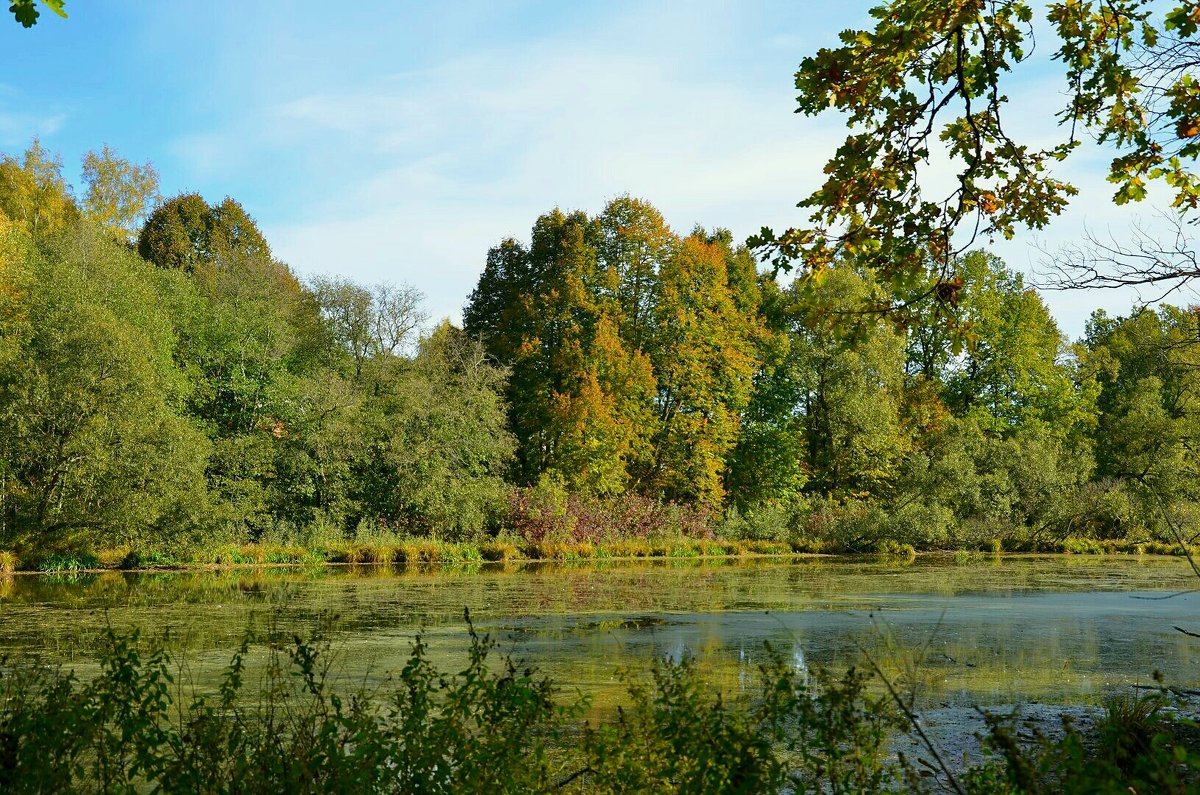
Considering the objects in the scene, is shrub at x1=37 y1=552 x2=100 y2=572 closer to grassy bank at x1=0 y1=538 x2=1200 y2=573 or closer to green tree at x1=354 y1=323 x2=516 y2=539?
grassy bank at x1=0 y1=538 x2=1200 y2=573

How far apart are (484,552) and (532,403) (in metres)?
7.64

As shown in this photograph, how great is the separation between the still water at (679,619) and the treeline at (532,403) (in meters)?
4.26

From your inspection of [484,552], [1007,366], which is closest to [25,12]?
[484,552]

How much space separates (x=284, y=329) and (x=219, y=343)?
271cm

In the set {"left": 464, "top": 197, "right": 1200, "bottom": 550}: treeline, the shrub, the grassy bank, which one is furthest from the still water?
{"left": 464, "top": 197, "right": 1200, "bottom": 550}: treeline

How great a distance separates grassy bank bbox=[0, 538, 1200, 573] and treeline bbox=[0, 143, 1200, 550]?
54 cm

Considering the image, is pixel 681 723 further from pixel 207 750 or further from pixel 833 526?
pixel 833 526

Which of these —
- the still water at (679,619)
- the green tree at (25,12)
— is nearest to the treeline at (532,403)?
the still water at (679,619)

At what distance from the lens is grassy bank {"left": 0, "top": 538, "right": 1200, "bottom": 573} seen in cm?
2437

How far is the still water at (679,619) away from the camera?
9.98 meters

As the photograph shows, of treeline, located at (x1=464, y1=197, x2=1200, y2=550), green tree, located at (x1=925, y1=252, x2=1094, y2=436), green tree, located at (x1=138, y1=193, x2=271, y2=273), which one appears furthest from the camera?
green tree, located at (x1=138, y1=193, x2=271, y2=273)

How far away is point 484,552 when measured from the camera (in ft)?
94.5

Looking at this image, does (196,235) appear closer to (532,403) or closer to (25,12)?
(532,403)

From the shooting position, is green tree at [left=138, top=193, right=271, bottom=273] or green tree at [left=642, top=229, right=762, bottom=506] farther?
green tree at [left=138, top=193, right=271, bottom=273]
